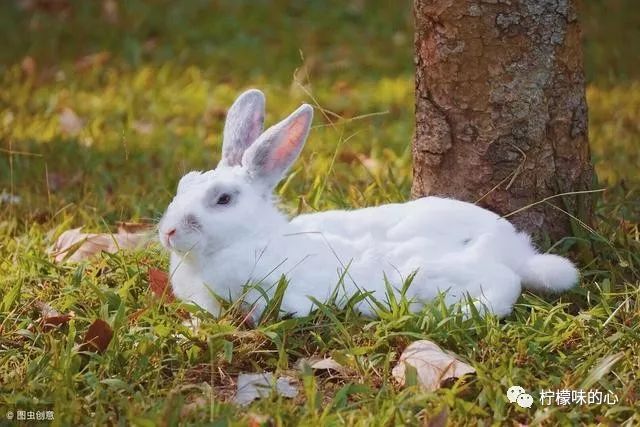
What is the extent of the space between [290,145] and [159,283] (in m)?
0.63

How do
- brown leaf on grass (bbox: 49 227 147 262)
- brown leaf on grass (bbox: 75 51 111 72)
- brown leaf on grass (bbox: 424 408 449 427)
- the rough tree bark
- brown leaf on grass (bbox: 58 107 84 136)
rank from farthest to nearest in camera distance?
1. brown leaf on grass (bbox: 75 51 111 72)
2. brown leaf on grass (bbox: 58 107 84 136)
3. brown leaf on grass (bbox: 49 227 147 262)
4. the rough tree bark
5. brown leaf on grass (bbox: 424 408 449 427)

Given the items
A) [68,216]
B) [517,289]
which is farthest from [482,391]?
[68,216]

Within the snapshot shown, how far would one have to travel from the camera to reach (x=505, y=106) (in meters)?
3.46

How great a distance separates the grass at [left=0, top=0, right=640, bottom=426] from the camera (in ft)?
8.95

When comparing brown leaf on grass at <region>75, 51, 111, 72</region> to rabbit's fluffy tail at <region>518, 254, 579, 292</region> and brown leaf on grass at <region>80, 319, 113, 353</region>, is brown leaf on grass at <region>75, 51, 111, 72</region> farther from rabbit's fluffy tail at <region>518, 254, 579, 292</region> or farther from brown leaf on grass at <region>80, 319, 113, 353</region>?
rabbit's fluffy tail at <region>518, 254, 579, 292</region>

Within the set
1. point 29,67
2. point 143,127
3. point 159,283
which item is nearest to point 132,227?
point 159,283

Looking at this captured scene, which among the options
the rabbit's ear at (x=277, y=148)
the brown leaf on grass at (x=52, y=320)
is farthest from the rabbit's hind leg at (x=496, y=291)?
the brown leaf on grass at (x=52, y=320)

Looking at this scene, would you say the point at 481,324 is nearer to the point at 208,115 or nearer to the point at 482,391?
the point at 482,391

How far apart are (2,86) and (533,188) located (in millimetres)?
3451

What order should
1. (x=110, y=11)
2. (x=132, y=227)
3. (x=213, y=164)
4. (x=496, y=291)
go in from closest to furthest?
(x=496, y=291) < (x=132, y=227) < (x=213, y=164) < (x=110, y=11)

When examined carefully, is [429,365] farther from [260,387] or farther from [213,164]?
[213,164]

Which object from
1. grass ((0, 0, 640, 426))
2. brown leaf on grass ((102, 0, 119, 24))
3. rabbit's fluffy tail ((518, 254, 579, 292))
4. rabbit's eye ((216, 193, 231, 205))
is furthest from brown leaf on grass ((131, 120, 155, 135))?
rabbit's fluffy tail ((518, 254, 579, 292))

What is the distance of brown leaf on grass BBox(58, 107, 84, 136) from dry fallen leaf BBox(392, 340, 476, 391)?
9.30ft

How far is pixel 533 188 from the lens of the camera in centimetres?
354
